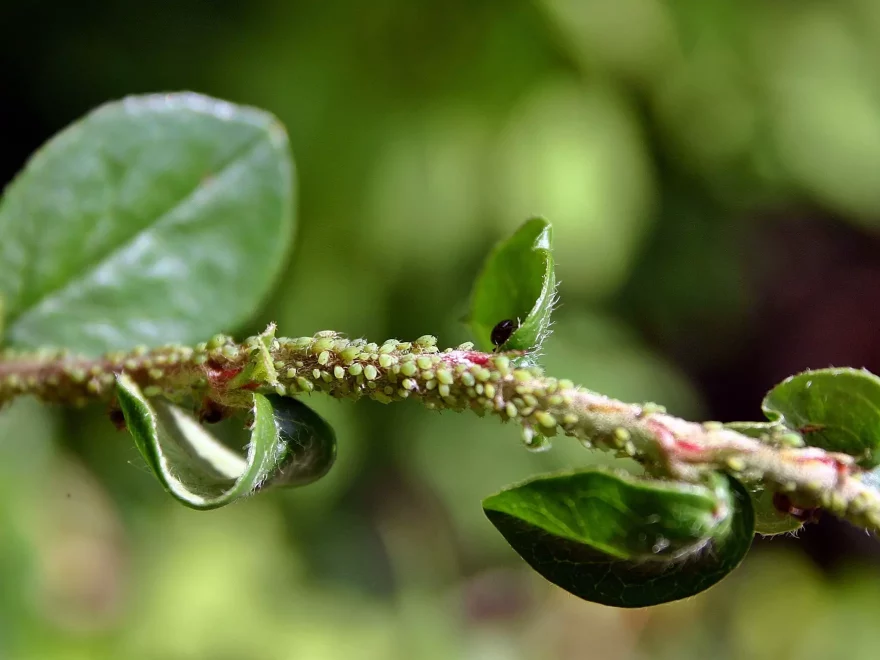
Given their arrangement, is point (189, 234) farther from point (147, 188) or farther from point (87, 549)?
point (87, 549)

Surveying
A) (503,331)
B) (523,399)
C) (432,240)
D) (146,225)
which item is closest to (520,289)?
(503,331)

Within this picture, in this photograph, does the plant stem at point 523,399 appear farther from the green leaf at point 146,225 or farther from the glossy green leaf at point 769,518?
the green leaf at point 146,225

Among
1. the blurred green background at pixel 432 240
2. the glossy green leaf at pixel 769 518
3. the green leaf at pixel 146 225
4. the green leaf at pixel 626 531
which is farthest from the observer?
the blurred green background at pixel 432 240

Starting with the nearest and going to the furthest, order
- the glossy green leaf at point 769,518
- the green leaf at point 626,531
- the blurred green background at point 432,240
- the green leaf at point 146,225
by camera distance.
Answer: the green leaf at point 626,531, the glossy green leaf at point 769,518, the green leaf at point 146,225, the blurred green background at point 432,240

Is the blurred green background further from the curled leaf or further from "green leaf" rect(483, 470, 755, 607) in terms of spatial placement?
"green leaf" rect(483, 470, 755, 607)

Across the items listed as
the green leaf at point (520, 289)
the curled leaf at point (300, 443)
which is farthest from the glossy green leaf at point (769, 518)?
the curled leaf at point (300, 443)

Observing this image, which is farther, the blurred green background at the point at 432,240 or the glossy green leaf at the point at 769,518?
the blurred green background at the point at 432,240

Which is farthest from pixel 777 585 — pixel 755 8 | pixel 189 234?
pixel 189 234

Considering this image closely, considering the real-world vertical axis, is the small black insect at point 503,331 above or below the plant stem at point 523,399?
above
